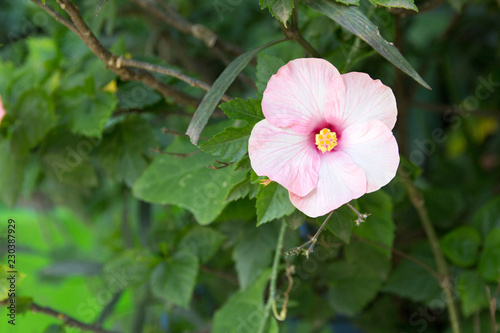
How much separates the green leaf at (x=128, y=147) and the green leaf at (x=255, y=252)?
0.16 metres

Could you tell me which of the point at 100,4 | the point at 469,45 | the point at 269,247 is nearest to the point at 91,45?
the point at 100,4

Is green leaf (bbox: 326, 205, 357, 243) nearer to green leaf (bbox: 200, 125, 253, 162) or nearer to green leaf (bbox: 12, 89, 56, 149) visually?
green leaf (bbox: 200, 125, 253, 162)

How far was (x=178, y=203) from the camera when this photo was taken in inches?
20.8

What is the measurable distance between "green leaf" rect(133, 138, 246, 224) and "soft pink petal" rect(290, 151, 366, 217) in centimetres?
12

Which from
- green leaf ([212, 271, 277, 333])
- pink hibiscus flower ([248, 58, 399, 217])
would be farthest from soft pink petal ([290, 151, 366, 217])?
green leaf ([212, 271, 277, 333])

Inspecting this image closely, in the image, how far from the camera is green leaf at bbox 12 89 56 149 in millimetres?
595

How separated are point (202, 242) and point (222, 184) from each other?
177 millimetres

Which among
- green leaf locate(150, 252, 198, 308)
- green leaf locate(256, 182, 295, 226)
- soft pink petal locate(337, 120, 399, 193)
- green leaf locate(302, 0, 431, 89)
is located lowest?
green leaf locate(150, 252, 198, 308)

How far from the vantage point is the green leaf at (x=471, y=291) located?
63cm

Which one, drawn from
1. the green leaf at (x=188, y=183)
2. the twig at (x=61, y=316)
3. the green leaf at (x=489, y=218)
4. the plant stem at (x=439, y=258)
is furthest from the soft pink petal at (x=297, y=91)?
the green leaf at (x=489, y=218)

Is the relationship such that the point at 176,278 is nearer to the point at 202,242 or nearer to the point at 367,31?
the point at 202,242

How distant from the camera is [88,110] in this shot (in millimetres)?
593

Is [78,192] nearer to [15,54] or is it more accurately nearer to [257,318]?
[15,54]

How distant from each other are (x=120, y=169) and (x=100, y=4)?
0.91 ft
